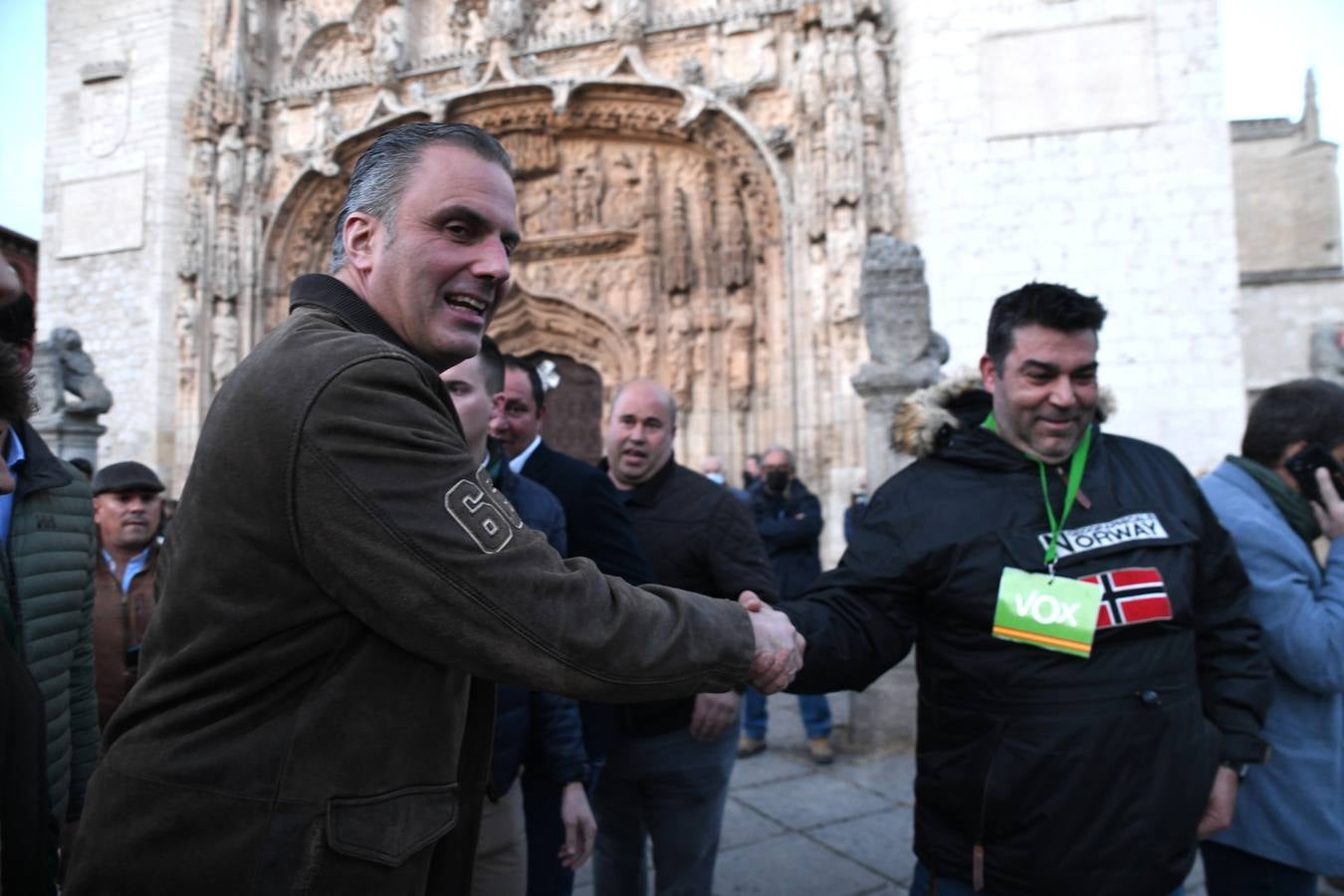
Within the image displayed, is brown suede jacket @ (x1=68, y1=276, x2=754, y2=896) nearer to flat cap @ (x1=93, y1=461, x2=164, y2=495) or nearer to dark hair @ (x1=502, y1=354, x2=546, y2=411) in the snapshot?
dark hair @ (x1=502, y1=354, x2=546, y2=411)

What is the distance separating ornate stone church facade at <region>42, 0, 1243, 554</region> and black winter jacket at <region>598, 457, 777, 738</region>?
4.80m

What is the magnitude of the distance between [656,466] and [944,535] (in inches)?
52.0

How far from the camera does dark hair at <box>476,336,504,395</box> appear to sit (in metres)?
2.31

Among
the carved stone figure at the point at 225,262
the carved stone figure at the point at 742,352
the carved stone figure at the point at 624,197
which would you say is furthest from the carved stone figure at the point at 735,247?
the carved stone figure at the point at 225,262

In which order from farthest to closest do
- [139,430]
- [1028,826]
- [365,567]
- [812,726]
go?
1. [139,430]
2. [812,726]
3. [1028,826]
4. [365,567]

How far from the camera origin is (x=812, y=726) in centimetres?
488

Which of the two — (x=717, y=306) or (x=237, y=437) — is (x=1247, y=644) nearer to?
(x=237, y=437)

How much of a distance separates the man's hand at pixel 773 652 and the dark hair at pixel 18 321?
74.8 inches

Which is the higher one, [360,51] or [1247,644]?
[360,51]

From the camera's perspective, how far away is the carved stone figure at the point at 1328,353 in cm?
570

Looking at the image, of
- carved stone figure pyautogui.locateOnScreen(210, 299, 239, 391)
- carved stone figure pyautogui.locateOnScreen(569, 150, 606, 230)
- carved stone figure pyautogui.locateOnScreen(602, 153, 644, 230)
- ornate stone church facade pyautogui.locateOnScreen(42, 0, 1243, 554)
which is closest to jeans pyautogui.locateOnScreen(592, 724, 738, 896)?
ornate stone church facade pyautogui.locateOnScreen(42, 0, 1243, 554)

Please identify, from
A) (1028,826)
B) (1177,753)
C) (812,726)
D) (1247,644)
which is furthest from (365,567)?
(812,726)

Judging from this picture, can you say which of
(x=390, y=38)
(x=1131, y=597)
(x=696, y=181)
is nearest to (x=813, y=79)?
(x=696, y=181)

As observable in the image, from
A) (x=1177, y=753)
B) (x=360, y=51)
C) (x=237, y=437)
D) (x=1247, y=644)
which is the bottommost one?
(x=1177, y=753)
